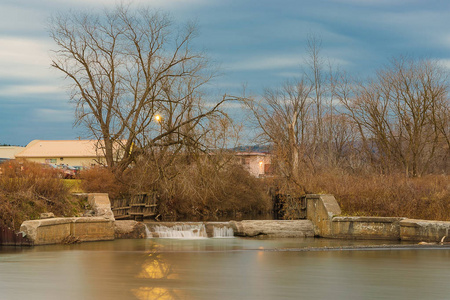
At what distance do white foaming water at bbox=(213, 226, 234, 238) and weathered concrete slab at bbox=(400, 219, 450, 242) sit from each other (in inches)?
270

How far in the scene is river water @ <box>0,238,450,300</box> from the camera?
37.0 feet

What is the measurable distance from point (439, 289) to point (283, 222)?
10.2 metres

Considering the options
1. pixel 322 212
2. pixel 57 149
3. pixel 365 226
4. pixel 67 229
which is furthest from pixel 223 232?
pixel 57 149

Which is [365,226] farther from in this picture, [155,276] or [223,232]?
[155,276]

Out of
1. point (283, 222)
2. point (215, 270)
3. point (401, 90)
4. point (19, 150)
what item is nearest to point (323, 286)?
point (215, 270)

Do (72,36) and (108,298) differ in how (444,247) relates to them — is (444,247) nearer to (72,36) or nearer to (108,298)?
(108,298)

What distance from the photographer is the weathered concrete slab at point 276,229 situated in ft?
70.2

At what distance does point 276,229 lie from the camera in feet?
70.3

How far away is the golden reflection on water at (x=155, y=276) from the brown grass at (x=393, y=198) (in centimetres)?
914

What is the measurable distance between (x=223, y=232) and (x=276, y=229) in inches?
88.3

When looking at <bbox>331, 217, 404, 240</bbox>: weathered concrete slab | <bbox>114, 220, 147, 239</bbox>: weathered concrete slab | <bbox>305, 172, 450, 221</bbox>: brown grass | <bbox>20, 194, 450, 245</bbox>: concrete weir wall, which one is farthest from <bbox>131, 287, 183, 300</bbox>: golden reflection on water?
<bbox>305, 172, 450, 221</bbox>: brown grass

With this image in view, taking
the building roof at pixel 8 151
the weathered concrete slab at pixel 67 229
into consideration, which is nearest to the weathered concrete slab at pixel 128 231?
the weathered concrete slab at pixel 67 229

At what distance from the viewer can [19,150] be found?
83.7m

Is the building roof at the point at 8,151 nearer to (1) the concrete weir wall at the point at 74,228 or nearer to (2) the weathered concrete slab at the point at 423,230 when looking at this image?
(1) the concrete weir wall at the point at 74,228
